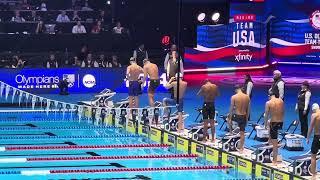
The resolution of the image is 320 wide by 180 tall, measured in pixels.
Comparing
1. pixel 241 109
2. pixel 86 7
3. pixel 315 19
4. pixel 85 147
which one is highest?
pixel 86 7

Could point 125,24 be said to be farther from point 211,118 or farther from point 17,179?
point 17,179

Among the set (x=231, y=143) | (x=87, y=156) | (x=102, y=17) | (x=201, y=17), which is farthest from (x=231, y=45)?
(x=231, y=143)

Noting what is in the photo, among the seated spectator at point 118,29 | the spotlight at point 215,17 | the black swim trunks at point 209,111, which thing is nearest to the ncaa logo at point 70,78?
the seated spectator at point 118,29

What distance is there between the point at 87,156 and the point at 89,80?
10214 millimetres

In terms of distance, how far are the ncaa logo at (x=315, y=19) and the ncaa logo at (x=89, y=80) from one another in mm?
11784

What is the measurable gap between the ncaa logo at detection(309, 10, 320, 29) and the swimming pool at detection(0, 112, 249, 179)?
1544cm

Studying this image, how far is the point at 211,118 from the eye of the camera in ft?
64.7

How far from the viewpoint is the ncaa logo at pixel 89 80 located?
29.4m

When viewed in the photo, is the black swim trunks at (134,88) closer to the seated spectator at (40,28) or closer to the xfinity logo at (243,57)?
the seated spectator at (40,28)

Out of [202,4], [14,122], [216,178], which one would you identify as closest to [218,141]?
[216,178]

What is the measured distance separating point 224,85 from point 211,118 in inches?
571

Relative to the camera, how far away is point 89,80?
29453mm

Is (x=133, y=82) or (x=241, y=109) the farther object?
(x=133, y=82)

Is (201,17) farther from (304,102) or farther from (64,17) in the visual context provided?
Result: (304,102)
